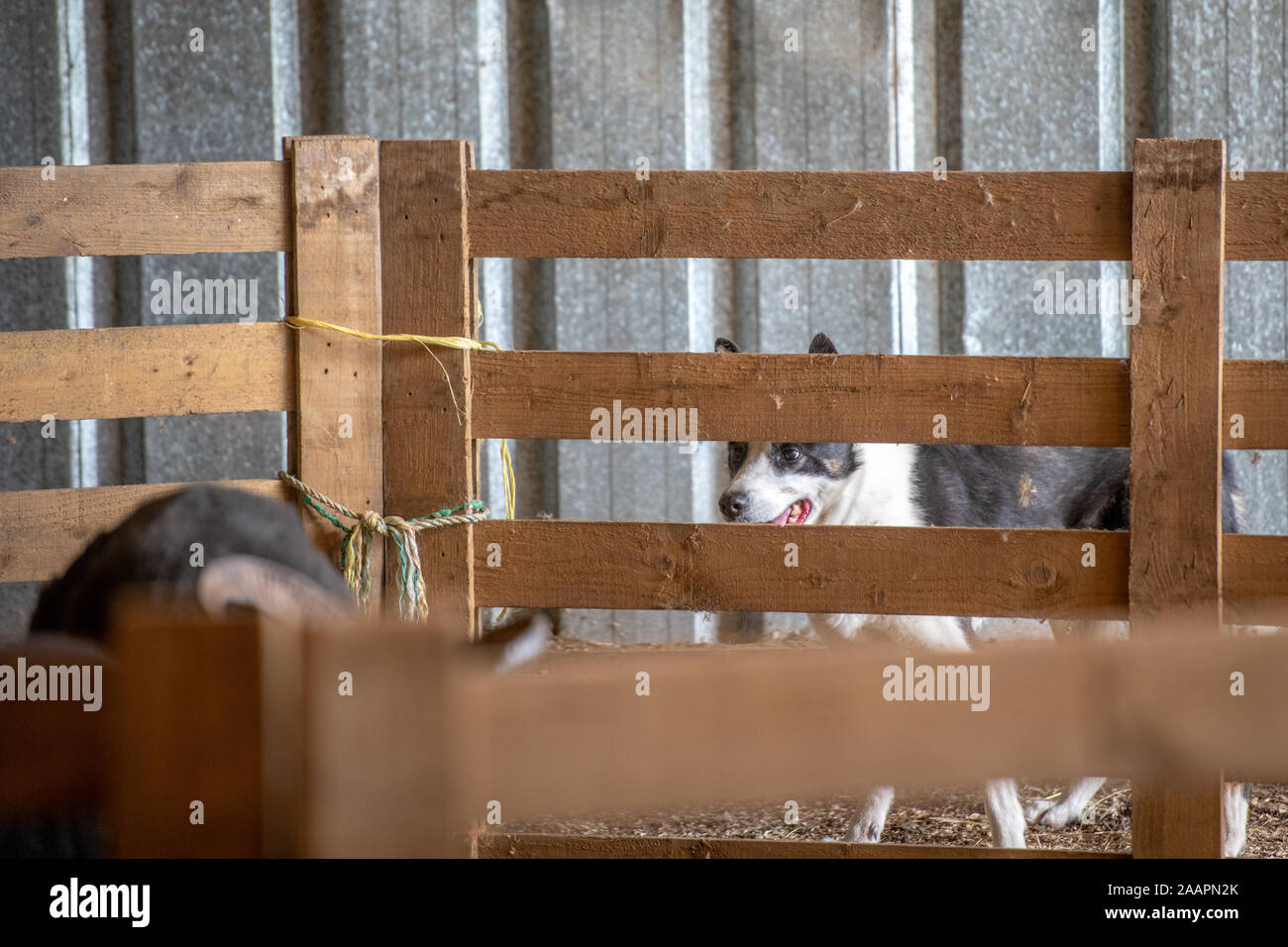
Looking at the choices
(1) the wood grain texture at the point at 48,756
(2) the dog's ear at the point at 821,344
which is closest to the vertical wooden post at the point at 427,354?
(2) the dog's ear at the point at 821,344

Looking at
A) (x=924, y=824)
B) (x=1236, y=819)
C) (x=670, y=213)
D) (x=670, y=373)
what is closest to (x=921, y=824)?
Result: (x=924, y=824)

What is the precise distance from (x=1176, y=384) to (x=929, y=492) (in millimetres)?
1467

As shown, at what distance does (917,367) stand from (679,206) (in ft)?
2.35

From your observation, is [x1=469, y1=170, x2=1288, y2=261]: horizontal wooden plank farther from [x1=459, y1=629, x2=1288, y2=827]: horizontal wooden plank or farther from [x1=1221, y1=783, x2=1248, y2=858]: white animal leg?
[x1=459, y1=629, x2=1288, y2=827]: horizontal wooden plank

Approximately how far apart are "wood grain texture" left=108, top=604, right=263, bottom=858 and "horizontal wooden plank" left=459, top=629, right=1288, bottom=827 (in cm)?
9

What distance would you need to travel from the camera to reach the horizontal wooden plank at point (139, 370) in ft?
9.04

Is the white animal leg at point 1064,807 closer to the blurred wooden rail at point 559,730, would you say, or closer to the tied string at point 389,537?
the tied string at point 389,537

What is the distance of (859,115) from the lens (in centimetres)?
494

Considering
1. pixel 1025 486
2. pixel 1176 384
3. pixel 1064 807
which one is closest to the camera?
pixel 1176 384

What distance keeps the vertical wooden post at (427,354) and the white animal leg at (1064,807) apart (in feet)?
7.39

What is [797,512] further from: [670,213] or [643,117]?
[643,117]

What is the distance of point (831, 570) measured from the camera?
9.05ft

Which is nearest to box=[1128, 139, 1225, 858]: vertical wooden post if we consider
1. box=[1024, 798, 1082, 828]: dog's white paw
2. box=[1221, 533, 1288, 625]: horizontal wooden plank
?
box=[1221, 533, 1288, 625]: horizontal wooden plank
